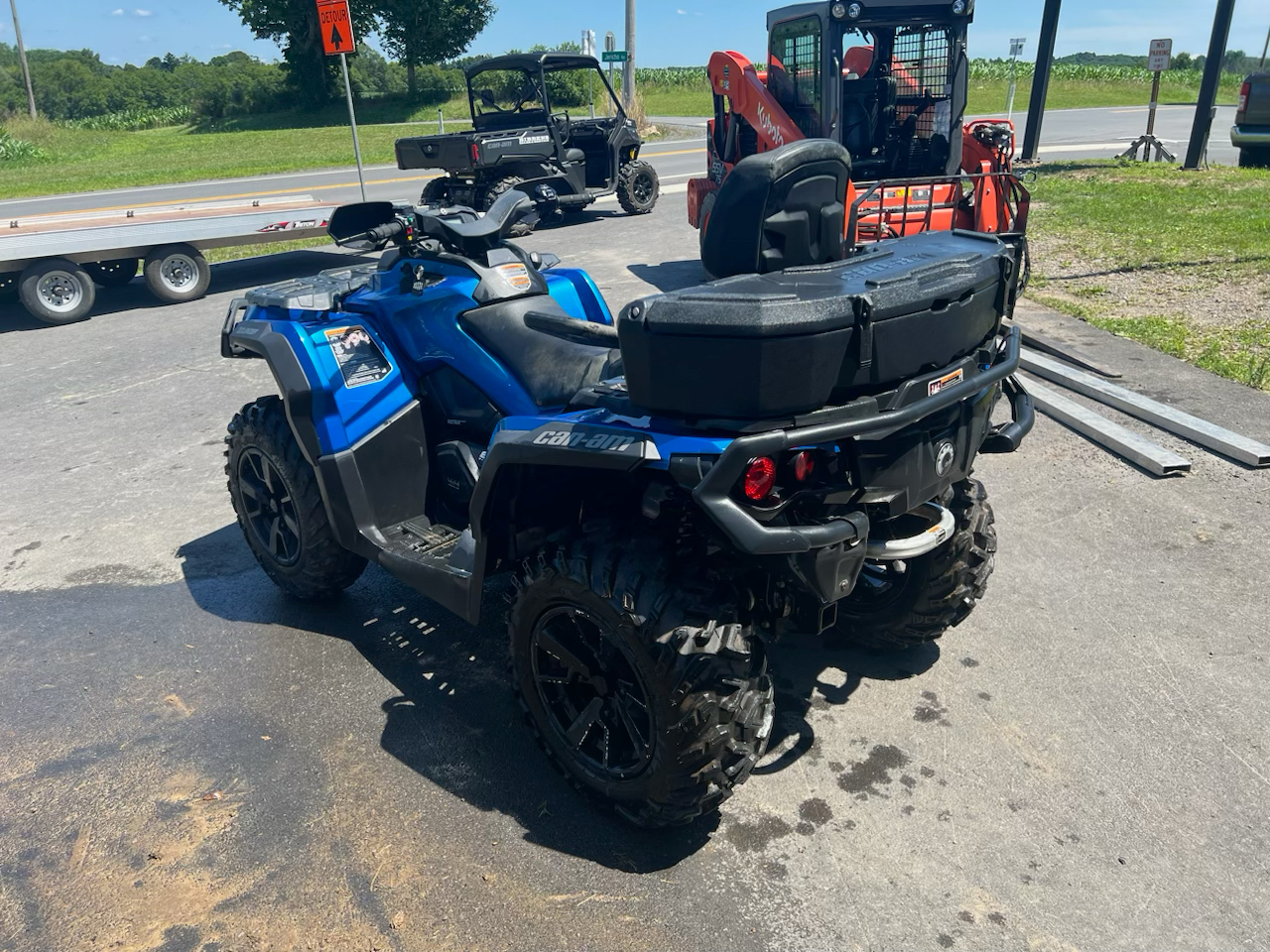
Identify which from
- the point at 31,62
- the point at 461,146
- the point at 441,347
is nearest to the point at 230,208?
the point at 461,146

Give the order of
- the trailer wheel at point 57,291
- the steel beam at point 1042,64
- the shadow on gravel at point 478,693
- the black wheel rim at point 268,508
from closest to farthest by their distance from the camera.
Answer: the shadow on gravel at point 478,693 → the black wheel rim at point 268,508 → the trailer wheel at point 57,291 → the steel beam at point 1042,64

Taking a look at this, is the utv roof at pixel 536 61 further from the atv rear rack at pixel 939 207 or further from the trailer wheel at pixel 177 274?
the atv rear rack at pixel 939 207

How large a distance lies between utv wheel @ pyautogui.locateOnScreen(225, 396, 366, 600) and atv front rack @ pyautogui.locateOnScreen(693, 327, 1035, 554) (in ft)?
7.28

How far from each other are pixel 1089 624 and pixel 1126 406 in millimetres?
2829

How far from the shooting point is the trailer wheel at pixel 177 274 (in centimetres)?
1059

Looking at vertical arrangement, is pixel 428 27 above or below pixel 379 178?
above

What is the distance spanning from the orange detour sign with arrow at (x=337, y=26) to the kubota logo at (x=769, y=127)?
5049 mm

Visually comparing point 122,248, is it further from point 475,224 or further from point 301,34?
point 301,34

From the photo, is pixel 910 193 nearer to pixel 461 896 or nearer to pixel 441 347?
pixel 441 347

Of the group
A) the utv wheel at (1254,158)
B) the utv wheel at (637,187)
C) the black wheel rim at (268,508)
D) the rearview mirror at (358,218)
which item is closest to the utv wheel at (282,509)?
the black wheel rim at (268,508)

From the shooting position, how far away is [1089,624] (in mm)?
3850

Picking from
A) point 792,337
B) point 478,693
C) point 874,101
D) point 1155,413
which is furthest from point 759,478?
point 874,101

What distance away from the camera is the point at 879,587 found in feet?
11.9

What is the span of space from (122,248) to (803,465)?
1002 cm
